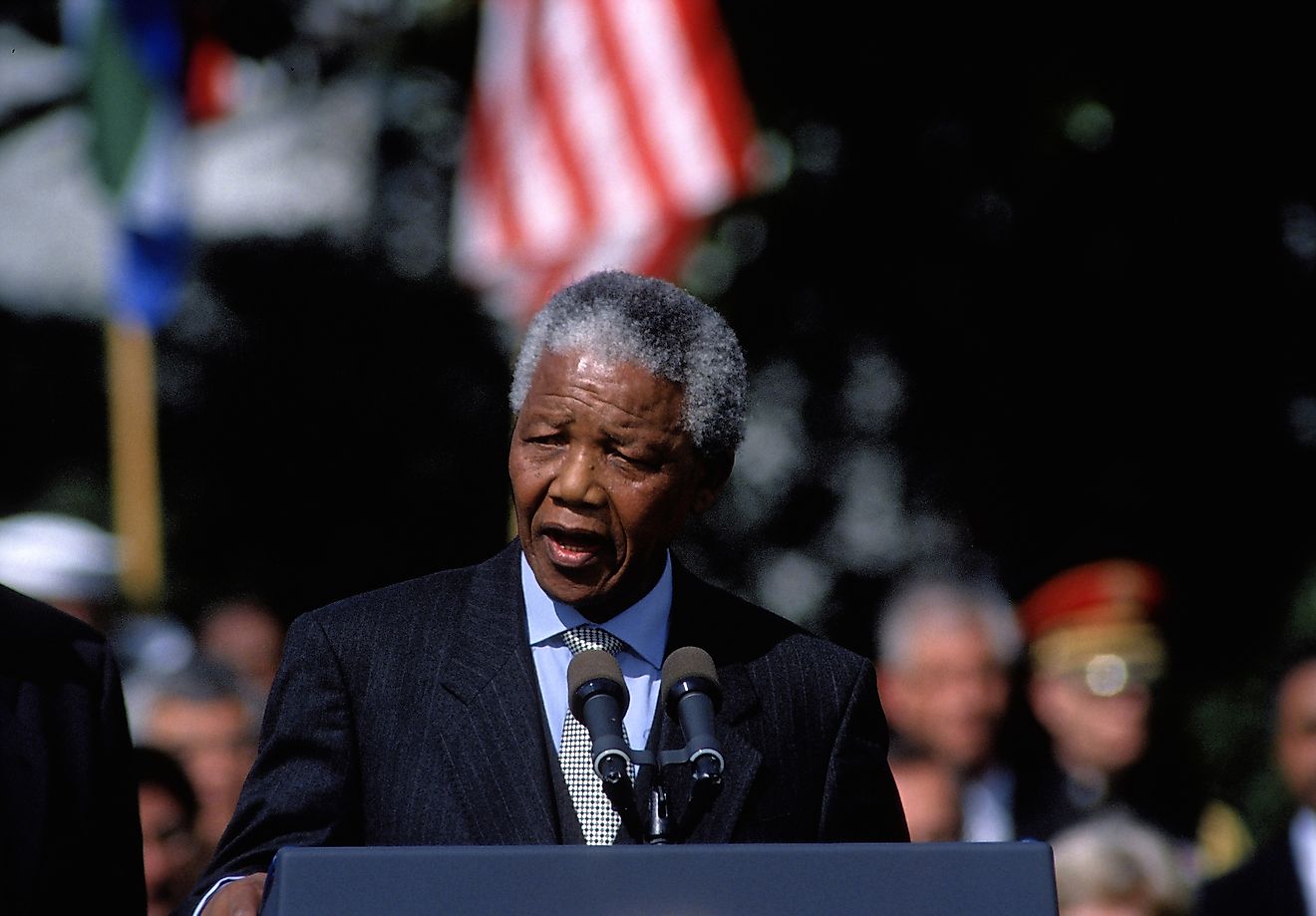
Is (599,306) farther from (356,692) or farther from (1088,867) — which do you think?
(1088,867)

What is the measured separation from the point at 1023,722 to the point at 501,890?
158 inches

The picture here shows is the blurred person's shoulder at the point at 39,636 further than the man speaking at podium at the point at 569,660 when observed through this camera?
No

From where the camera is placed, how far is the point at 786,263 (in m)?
11.6

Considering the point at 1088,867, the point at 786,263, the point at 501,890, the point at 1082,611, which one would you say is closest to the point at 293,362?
the point at 786,263

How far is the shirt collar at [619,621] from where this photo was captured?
3.43m

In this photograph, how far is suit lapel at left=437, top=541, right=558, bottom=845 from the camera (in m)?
3.21

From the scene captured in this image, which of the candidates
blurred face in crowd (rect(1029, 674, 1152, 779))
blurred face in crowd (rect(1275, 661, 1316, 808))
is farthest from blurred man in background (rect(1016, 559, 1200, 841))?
blurred face in crowd (rect(1275, 661, 1316, 808))

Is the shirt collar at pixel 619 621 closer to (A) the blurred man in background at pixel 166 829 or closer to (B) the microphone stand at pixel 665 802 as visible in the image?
(B) the microphone stand at pixel 665 802

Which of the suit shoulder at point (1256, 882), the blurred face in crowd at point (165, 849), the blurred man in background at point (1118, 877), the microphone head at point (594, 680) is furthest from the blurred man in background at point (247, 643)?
the microphone head at point (594, 680)

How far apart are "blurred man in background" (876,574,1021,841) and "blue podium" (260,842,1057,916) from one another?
129 inches

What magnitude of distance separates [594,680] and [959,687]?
11.3 ft

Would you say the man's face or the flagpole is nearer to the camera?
the man's face

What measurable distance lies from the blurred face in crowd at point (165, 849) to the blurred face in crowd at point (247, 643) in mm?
1946

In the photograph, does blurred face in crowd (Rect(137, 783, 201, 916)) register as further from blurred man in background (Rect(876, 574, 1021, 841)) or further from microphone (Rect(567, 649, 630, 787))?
microphone (Rect(567, 649, 630, 787))
